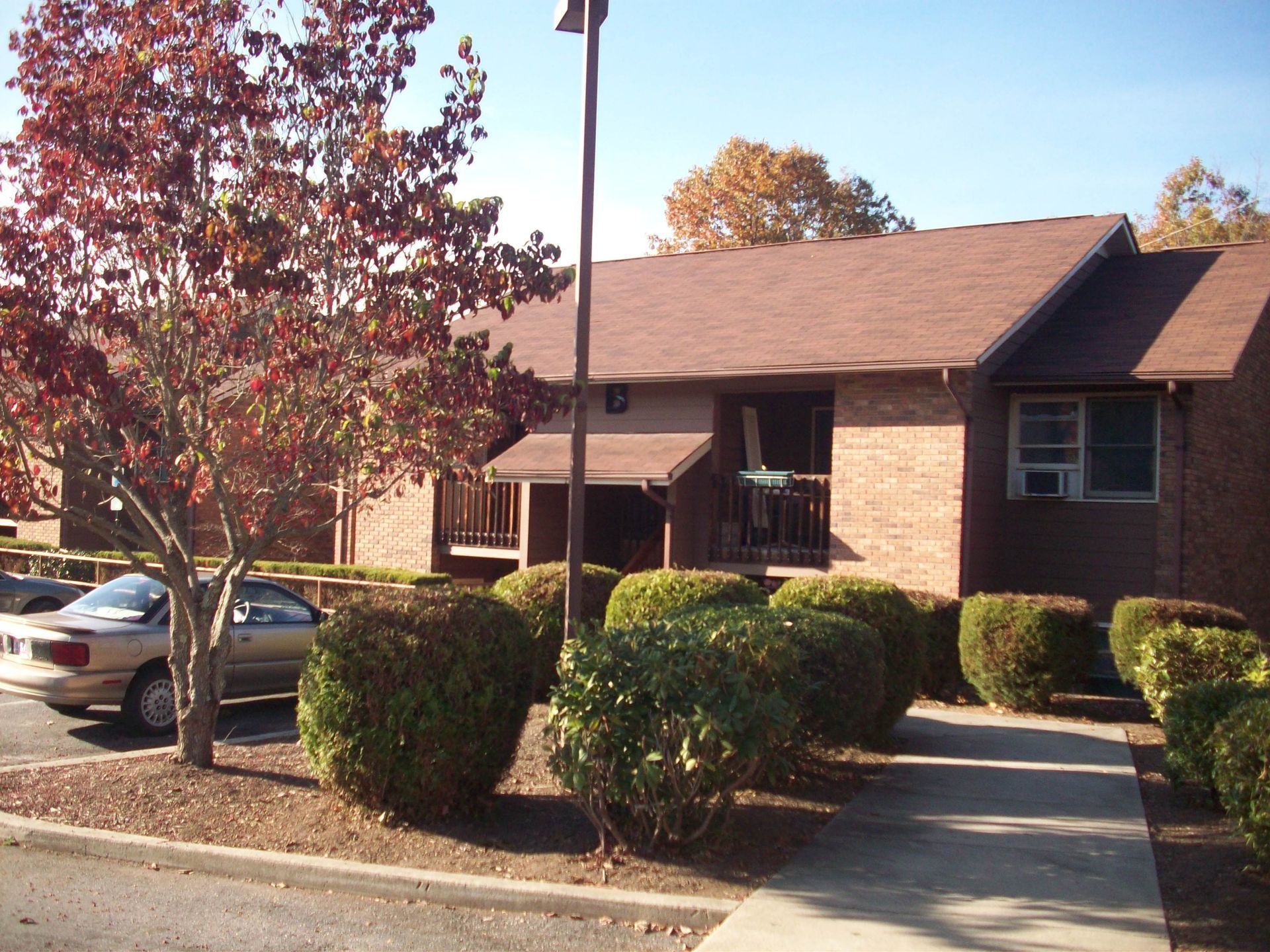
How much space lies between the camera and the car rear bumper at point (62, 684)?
9953 mm

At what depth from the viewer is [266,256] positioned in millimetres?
7582

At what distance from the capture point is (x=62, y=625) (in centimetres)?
1018

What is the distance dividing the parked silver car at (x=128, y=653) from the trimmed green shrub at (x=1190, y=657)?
26.0 ft

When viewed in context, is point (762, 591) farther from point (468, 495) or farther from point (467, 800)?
point (468, 495)

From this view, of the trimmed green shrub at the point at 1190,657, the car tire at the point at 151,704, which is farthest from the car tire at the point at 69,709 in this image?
the trimmed green shrub at the point at 1190,657

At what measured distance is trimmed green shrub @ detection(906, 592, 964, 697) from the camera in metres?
12.8

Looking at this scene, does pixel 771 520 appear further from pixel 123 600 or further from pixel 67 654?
pixel 67 654

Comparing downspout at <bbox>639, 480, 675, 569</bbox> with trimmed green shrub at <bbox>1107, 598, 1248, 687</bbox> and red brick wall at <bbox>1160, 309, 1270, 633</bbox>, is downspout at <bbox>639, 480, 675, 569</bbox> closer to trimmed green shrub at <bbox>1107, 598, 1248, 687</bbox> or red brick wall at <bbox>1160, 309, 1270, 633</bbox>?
trimmed green shrub at <bbox>1107, 598, 1248, 687</bbox>

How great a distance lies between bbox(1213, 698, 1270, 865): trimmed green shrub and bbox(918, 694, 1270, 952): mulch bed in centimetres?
25

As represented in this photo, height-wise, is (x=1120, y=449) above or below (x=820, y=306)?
below

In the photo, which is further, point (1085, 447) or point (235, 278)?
point (1085, 447)

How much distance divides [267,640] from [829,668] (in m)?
5.94

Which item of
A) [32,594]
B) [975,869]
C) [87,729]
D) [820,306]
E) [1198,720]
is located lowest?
[87,729]

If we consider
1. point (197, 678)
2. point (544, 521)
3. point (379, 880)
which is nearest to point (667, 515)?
point (544, 521)
